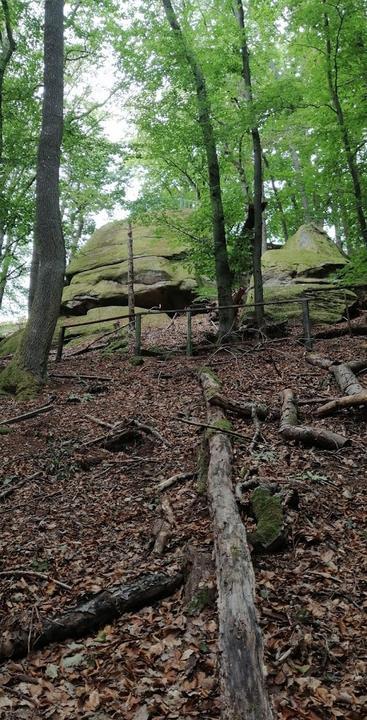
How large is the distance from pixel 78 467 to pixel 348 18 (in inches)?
416

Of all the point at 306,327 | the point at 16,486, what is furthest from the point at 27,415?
the point at 306,327

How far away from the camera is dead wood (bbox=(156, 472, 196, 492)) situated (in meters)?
5.20

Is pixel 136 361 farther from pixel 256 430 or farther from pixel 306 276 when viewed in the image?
pixel 306 276

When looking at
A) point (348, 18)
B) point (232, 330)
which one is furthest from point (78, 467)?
point (348, 18)

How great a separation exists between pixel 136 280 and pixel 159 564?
55.4 feet

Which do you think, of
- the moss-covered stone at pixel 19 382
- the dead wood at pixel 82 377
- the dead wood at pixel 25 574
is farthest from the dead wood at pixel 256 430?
the moss-covered stone at pixel 19 382

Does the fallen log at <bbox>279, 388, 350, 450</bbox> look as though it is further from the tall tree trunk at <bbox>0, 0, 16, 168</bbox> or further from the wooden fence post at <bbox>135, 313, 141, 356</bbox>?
the tall tree trunk at <bbox>0, 0, 16, 168</bbox>

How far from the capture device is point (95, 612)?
340 centimetres

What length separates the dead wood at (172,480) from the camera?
5.20 meters

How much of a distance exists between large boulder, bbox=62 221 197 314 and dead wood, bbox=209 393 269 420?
1185cm

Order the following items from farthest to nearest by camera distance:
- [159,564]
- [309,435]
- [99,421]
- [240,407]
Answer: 1. [99,421]
2. [240,407]
3. [309,435]
4. [159,564]

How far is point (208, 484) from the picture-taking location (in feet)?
15.2

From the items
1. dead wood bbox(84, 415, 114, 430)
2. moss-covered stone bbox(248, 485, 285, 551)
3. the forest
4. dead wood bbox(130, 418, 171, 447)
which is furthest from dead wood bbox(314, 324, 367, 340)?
moss-covered stone bbox(248, 485, 285, 551)

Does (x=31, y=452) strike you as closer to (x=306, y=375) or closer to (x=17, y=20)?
(x=306, y=375)
